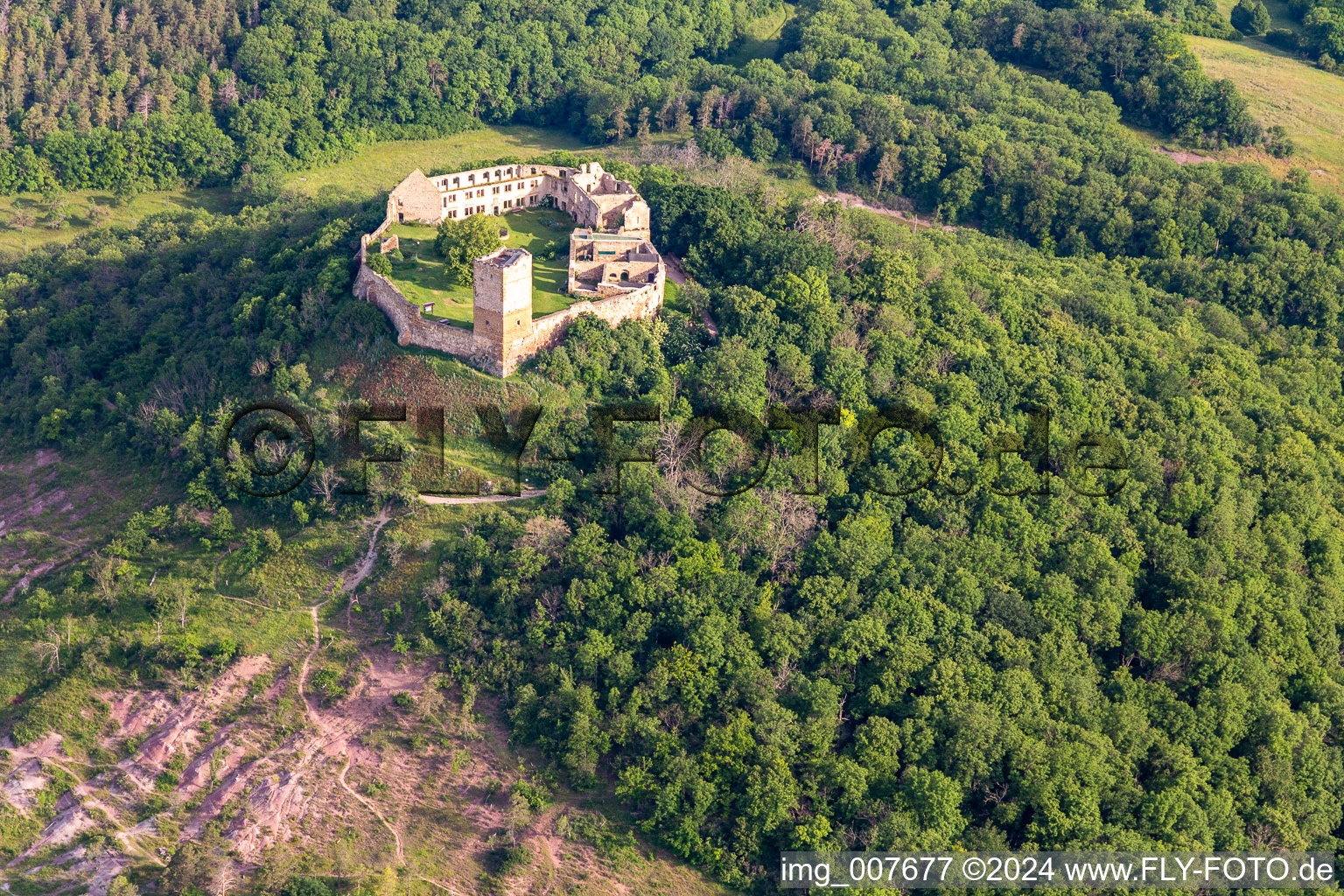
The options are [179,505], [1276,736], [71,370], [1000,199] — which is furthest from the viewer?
[1000,199]

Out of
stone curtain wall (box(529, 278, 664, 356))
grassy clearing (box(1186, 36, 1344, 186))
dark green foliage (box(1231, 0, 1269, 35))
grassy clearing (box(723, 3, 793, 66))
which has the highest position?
dark green foliage (box(1231, 0, 1269, 35))

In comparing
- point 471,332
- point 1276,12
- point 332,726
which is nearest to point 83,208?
point 471,332

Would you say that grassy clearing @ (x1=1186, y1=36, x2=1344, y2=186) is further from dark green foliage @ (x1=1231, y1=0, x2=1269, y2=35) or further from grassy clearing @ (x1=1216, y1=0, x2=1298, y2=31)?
grassy clearing @ (x1=1216, y1=0, x2=1298, y2=31)

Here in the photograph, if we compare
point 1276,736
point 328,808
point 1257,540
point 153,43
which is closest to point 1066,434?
point 1257,540

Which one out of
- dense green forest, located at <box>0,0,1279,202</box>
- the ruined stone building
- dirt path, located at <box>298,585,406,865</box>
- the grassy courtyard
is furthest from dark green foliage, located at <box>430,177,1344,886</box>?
dense green forest, located at <box>0,0,1279,202</box>

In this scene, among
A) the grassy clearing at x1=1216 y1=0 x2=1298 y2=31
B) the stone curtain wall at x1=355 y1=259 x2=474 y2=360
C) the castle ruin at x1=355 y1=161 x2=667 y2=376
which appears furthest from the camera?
the grassy clearing at x1=1216 y1=0 x2=1298 y2=31

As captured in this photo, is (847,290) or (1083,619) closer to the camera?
(1083,619)

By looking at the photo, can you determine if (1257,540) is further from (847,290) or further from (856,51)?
(856,51)
